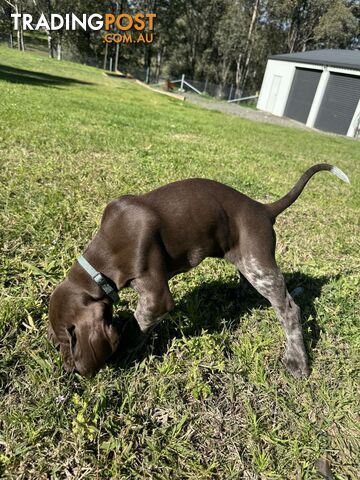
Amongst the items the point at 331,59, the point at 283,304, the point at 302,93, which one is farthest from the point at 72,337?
the point at 302,93

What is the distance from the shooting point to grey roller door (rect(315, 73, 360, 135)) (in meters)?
25.2

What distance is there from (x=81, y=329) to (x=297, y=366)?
1.72 meters

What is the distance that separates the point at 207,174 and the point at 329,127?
22942 millimetres

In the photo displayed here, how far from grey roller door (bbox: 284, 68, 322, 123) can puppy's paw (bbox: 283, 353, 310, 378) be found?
28.6 m

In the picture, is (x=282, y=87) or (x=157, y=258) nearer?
(x=157, y=258)

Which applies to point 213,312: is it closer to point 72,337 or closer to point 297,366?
point 297,366

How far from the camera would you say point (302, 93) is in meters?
29.2

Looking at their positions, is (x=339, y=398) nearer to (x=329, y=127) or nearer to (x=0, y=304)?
(x=0, y=304)

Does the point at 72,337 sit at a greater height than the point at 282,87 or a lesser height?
greater

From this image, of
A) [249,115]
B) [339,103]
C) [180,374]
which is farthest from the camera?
[339,103]

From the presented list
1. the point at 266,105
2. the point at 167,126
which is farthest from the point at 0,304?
the point at 266,105

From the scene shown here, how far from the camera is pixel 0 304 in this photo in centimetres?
292

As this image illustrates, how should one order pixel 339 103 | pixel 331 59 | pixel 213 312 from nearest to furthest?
1. pixel 213 312
2. pixel 339 103
3. pixel 331 59

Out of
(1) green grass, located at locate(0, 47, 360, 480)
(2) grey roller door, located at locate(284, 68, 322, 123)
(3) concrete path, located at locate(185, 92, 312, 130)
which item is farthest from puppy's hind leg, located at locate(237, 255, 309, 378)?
(2) grey roller door, located at locate(284, 68, 322, 123)
